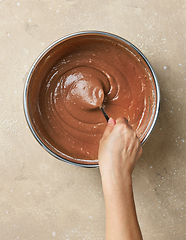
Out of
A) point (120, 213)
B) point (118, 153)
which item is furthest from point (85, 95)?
point (120, 213)

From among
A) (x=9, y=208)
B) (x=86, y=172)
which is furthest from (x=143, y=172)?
(x=9, y=208)

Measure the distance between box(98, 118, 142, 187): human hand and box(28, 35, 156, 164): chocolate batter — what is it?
204 mm

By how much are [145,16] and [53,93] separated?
0.62 m

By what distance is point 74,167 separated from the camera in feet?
3.63

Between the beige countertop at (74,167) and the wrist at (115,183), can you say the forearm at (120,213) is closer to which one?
the wrist at (115,183)

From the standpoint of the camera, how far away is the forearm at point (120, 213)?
757 mm

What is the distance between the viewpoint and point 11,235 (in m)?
Result: 1.15

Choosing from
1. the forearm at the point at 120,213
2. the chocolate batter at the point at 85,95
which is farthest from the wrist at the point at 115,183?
the chocolate batter at the point at 85,95

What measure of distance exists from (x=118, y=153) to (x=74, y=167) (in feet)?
1.27

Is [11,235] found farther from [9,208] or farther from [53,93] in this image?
[53,93]

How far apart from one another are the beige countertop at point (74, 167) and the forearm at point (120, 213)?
0.32 m

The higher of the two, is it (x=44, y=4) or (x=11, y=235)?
(x=44, y=4)

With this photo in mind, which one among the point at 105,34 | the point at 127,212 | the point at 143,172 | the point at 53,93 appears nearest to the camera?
the point at 127,212

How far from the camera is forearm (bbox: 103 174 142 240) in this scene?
0.76m
